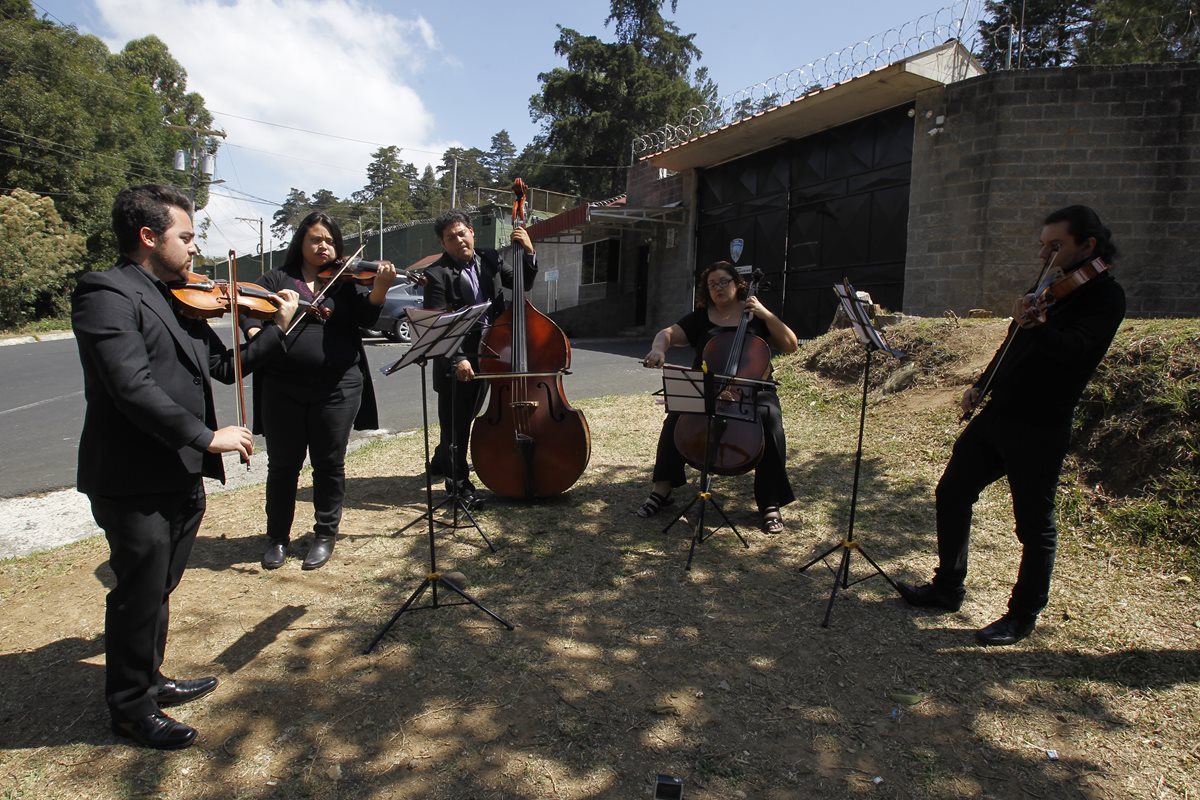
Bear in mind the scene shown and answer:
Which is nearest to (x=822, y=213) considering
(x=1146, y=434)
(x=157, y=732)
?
(x=1146, y=434)

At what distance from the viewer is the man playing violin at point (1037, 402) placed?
2656mm

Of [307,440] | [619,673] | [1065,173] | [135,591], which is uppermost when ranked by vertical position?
[1065,173]

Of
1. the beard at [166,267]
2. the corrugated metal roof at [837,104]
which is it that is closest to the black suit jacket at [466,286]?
the beard at [166,267]

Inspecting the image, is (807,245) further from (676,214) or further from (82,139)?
(82,139)

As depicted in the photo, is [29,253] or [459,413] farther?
[29,253]

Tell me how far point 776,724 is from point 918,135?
9849 mm

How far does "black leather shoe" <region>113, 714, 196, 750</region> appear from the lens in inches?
90.0

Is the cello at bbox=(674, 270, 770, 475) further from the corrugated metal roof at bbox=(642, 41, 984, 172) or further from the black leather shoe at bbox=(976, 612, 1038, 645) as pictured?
the corrugated metal roof at bbox=(642, 41, 984, 172)

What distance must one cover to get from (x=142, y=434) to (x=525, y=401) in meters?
2.34

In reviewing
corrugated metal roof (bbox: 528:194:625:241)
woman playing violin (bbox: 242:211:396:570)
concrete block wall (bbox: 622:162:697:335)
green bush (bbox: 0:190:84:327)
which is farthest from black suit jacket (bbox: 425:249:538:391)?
green bush (bbox: 0:190:84:327)

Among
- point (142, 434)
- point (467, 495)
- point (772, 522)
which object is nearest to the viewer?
point (142, 434)

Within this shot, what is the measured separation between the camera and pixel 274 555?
12.4ft

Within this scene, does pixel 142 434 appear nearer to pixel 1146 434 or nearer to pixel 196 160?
pixel 1146 434

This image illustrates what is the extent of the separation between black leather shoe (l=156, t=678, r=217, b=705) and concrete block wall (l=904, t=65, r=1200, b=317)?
968 centimetres
